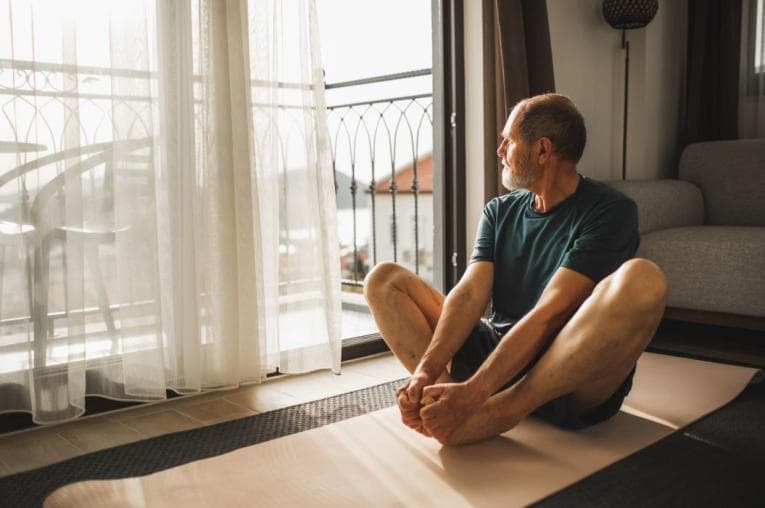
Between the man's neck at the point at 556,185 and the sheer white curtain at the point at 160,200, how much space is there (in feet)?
2.78

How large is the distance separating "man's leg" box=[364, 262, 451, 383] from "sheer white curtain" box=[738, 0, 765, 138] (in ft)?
8.86

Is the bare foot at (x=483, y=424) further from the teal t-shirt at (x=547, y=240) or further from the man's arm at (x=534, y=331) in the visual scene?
the teal t-shirt at (x=547, y=240)

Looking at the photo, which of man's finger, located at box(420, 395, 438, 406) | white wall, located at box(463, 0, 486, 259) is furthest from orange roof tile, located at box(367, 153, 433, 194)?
man's finger, located at box(420, 395, 438, 406)

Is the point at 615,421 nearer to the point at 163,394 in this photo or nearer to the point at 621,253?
the point at 621,253

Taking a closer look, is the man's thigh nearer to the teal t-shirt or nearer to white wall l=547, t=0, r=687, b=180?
the teal t-shirt

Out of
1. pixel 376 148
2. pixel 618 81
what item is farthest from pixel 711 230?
pixel 376 148

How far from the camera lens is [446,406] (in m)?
1.42

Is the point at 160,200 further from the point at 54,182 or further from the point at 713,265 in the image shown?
the point at 713,265

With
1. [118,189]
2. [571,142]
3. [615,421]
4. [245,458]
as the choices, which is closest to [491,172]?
[571,142]

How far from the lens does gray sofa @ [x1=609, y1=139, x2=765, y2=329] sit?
2.59 meters

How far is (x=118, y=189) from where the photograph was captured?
1.97m

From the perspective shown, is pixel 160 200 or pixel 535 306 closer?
pixel 535 306

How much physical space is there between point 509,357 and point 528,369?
0.74 ft

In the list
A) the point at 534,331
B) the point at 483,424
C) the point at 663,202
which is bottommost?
the point at 483,424
